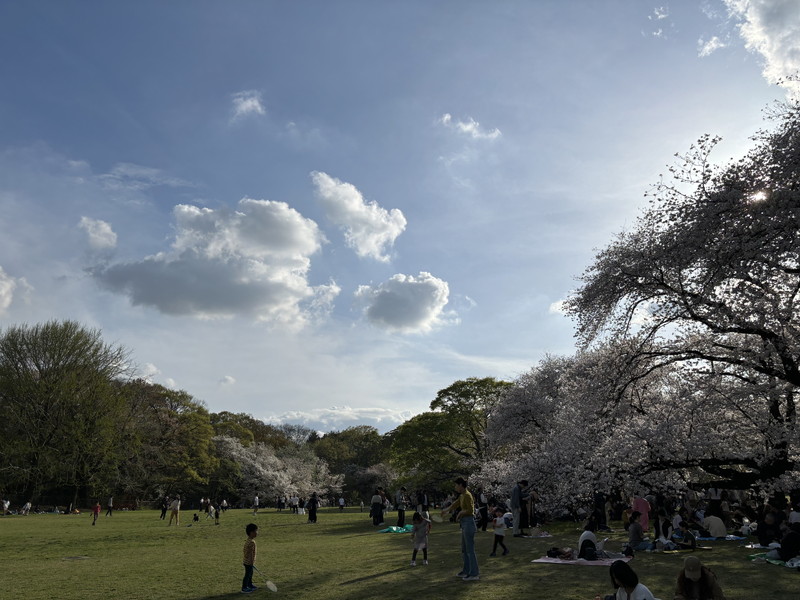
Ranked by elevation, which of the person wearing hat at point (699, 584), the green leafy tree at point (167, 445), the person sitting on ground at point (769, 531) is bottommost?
the person sitting on ground at point (769, 531)

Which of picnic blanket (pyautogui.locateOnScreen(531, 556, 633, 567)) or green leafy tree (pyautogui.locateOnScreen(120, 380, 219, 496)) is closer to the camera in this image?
picnic blanket (pyautogui.locateOnScreen(531, 556, 633, 567))

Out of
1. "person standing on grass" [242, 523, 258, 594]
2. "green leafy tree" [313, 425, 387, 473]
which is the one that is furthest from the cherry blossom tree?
"green leafy tree" [313, 425, 387, 473]

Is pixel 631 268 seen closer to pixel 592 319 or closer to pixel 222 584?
pixel 592 319

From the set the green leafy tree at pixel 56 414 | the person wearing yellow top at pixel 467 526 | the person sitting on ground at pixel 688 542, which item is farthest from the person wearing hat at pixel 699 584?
the green leafy tree at pixel 56 414

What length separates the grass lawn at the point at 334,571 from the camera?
10.7 m

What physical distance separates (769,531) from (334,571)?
1225 cm

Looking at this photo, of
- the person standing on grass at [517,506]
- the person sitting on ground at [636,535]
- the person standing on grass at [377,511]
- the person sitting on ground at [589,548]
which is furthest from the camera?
the person standing on grass at [377,511]

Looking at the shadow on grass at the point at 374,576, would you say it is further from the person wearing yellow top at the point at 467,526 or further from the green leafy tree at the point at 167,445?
the green leafy tree at the point at 167,445

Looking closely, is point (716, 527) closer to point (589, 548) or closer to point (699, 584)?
point (589, 548)

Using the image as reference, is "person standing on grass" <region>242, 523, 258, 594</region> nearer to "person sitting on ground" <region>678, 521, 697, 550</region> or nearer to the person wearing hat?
the person wearing hat

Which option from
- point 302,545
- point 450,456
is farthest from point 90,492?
point 302,545

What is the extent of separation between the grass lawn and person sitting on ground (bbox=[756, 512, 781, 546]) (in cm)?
78

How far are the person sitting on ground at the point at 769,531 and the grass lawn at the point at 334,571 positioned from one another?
0.78 m

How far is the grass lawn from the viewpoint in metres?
10.7
